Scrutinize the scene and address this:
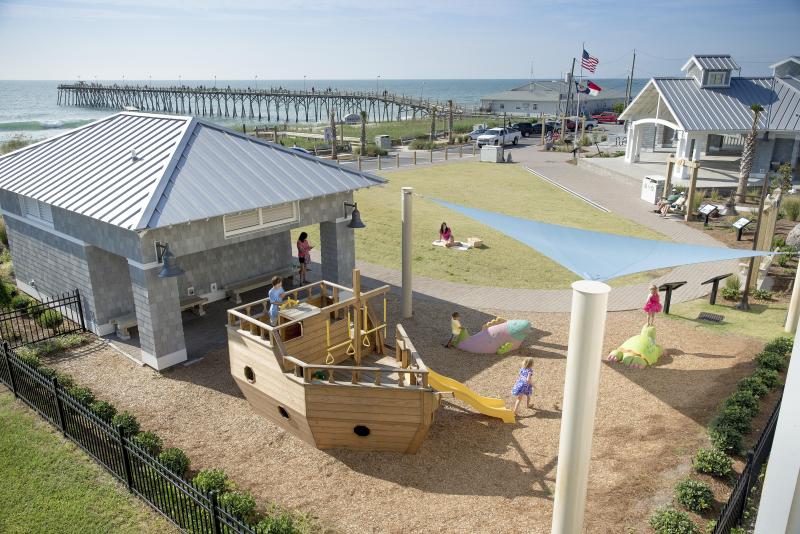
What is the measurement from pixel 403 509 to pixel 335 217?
8761mm

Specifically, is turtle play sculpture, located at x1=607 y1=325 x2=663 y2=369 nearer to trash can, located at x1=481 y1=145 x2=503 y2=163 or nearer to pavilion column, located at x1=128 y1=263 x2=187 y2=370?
pavilion column, located at x1=128 y1=263 x2=187 y2=370

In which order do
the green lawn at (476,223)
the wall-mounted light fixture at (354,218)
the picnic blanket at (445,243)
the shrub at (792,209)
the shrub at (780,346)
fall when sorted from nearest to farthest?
the shrub at (780,346) → the wall-mounted light fixture at (354,218) → the green lawn at (476,223) → the picnic blanket at (445,243) → the shrub at (792,209)

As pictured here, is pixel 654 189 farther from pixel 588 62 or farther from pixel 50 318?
pixel 50 318

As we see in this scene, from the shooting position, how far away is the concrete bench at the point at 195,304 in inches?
611

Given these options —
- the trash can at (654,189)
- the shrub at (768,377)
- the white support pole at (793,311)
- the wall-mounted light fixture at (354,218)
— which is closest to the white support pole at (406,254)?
the wall-mounted light fixture at (354,218)

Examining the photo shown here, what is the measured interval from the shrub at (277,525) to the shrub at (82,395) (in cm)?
504

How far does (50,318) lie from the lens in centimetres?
1530

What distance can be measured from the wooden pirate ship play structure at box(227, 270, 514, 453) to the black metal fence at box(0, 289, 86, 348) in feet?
20.8

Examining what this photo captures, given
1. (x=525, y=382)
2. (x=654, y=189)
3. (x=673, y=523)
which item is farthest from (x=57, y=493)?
(x=654, y=189)

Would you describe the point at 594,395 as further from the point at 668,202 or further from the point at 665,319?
the point at 668,202

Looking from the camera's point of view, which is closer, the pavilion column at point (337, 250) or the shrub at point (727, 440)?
the shrub at point (727, 440)

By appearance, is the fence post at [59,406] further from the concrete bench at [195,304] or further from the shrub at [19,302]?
the shrub at [19,302]

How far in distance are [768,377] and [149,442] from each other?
39.8ft

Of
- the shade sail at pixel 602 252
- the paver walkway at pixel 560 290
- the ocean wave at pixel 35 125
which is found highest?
the shade sail at pixel 602 252
